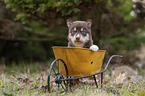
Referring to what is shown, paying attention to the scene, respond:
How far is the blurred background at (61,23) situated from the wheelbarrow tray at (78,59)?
1.22m

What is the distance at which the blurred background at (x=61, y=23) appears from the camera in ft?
11.6

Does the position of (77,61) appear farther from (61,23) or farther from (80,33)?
(61,23)

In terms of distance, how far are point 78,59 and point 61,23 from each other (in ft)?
10.7

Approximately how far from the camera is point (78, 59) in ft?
7.23

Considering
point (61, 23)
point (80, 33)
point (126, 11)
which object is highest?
point (126, 11)

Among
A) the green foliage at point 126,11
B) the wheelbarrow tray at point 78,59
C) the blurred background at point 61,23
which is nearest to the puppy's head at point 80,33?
the wheelbarrow tray at point 78,59

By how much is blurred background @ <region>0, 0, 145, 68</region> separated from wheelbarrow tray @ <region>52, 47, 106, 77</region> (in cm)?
122

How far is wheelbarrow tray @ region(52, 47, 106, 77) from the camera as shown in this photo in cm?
216

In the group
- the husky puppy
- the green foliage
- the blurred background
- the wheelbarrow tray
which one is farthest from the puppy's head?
the green foliage

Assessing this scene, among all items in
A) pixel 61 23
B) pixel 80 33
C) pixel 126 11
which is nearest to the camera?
pixel 80 33

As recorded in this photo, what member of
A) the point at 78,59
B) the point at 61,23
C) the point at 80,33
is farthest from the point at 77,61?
the point at 61,23

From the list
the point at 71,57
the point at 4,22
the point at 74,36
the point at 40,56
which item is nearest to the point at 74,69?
the point at 71,57

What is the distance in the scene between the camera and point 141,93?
2330mm

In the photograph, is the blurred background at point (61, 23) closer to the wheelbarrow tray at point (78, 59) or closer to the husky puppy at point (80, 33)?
the husky puppy at point (80, 33)
